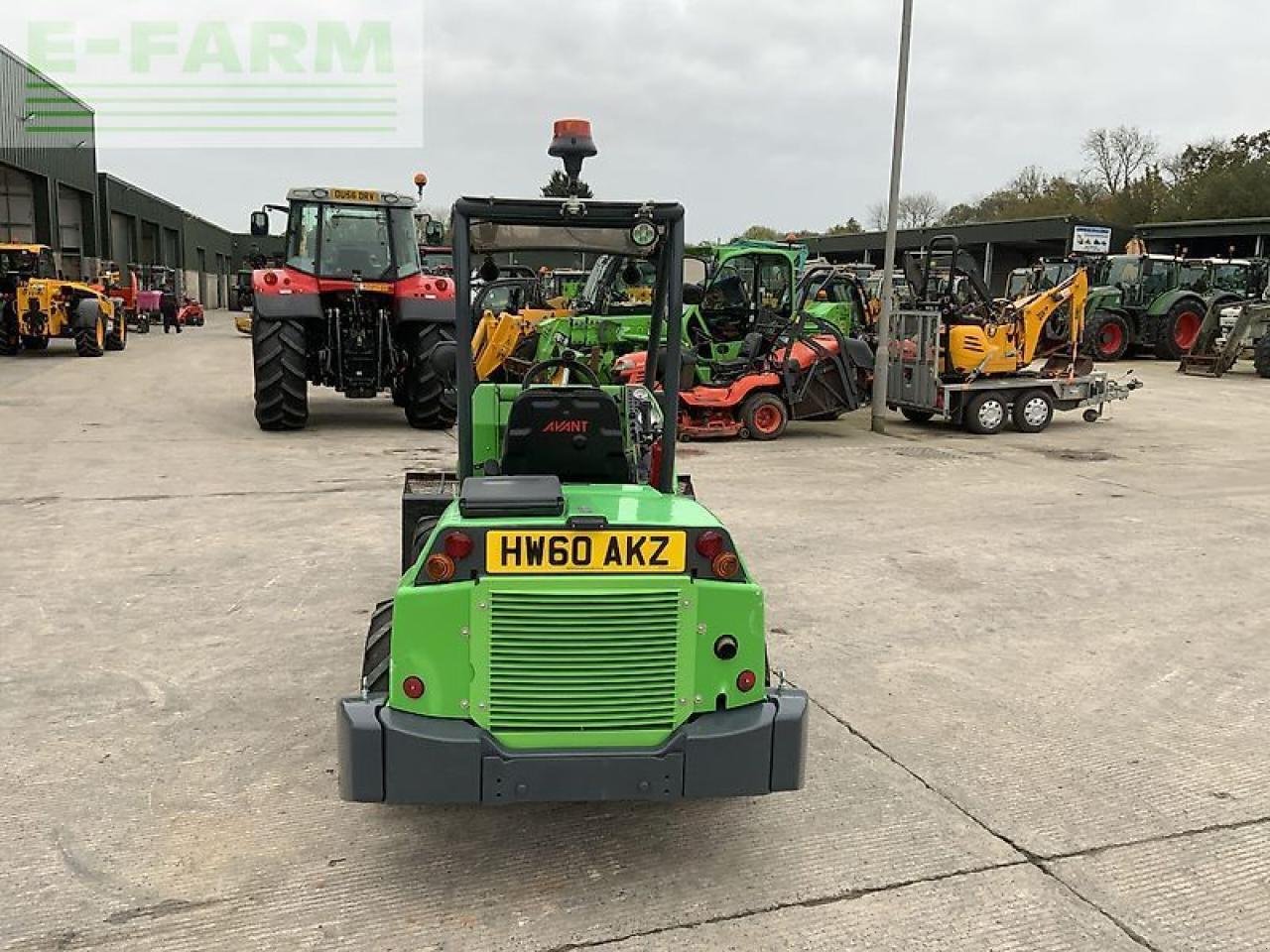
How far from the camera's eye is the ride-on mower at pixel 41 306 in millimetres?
20078

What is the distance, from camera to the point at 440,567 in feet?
9.69

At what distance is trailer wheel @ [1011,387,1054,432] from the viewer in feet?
43.2

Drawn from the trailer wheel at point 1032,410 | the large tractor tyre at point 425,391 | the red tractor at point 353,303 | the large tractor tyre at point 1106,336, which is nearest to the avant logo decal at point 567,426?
the red tractor at point 353,303

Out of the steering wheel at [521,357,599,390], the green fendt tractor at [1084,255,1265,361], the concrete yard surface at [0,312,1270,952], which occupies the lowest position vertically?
the concrete yard surface at [0,312,1270,952]

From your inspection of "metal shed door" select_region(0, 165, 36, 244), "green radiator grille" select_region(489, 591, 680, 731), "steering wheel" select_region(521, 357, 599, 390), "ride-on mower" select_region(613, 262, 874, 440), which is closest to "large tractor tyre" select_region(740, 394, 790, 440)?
"ride-on mower" select_region(613, 262, 874, 440)

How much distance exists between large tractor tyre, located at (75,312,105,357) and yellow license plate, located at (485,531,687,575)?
20882 mm

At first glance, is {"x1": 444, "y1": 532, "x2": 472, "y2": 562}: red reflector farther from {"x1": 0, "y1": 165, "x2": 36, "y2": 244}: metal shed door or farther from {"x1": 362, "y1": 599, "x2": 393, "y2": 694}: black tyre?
{"x1": 0, "y1": 165, "x2": 36, "y2": 244}: metal shed door

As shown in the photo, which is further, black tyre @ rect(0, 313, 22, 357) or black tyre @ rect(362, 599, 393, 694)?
black tyre @ rect(0, 313, 22, 357)

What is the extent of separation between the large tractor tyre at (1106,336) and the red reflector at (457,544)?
23376 millimetres

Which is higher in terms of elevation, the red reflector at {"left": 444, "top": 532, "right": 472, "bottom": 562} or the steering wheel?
the steering wheel

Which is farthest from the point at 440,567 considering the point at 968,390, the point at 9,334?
the point at 9,334

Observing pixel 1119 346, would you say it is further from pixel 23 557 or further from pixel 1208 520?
pixel 23 557

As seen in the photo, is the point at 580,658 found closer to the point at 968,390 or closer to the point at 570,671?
the point at 570,671

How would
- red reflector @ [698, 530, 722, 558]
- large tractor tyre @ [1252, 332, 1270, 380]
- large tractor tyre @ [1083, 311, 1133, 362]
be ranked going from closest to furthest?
red reflector @ [698, 530, 722, 558]
large tractor tyre @ [1252, 332, 1270, 380]
large tractor tyre @ [1083, 311, 1133, 362]
